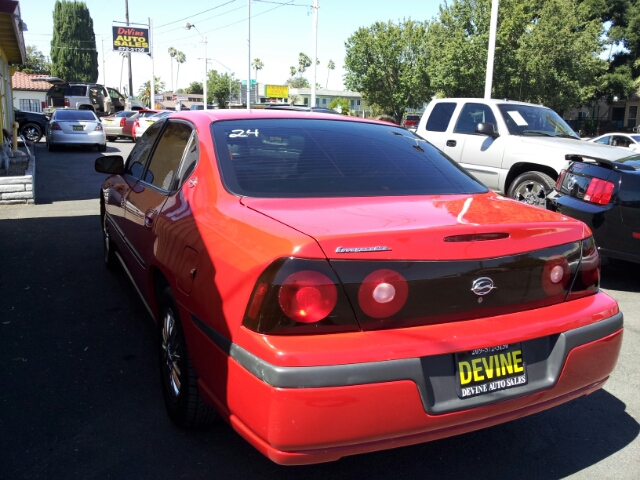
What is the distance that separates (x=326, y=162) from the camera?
3.24 metres

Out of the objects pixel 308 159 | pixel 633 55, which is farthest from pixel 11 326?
pixel 633 55

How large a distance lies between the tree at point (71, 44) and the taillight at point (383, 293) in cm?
7967

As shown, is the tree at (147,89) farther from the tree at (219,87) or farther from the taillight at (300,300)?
the taillight at (300,300)

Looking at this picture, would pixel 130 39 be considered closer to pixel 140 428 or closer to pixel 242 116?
pixel 242 116

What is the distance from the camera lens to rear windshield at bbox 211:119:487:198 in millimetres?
2979

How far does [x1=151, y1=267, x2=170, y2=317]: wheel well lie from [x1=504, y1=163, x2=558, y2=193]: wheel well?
6.36m

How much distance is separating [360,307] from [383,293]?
0.10m

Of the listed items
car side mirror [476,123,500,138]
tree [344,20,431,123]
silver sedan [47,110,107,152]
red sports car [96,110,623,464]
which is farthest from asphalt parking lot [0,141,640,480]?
tree [344,20,431,123]

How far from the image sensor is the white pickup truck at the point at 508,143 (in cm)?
813

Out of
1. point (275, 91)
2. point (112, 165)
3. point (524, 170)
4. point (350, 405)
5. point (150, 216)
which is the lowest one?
point (350, 405)

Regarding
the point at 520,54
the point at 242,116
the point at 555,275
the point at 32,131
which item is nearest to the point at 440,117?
the point at 242,116

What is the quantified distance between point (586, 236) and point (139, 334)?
3.12 m

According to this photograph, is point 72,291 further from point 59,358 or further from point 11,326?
point 59,358

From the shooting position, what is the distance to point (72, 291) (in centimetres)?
527
